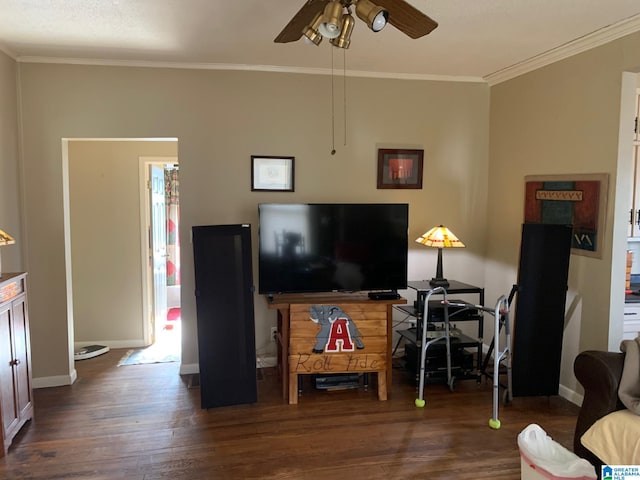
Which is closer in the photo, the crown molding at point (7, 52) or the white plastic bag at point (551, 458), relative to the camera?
the white plastic bag at point (551, 458)

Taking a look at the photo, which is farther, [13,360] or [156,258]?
[156,258]

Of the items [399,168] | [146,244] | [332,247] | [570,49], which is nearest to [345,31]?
[332,247]

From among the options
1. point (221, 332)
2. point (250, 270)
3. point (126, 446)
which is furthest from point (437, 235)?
point (126, 446)

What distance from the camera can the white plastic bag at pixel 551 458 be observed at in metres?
2.19

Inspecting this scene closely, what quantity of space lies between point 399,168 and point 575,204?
1401 mm

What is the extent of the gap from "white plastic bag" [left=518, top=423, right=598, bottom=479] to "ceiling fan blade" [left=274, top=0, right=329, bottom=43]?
87.4 inches

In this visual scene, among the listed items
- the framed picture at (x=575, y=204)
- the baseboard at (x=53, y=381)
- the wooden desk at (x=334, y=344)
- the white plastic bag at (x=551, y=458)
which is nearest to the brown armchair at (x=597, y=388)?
the white plastic bag at (x=551, y=458)

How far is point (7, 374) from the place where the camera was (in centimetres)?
283

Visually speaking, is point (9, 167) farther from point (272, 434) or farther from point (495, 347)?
point (495, 347)

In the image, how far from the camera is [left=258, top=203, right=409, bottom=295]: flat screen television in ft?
11.7

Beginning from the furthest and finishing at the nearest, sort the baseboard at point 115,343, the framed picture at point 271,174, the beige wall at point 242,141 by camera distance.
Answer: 1. the baseboard at point 115,343
2. the framed picture at point 271,174
3. the beige wall at point 242,141

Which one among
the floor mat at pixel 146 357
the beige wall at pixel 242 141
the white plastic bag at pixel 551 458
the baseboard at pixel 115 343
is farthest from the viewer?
the baseboard at pixel 115 343

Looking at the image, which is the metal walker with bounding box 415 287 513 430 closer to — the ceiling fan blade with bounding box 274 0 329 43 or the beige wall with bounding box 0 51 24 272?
the ceiling fan blade with bounding box 274 0 329 43

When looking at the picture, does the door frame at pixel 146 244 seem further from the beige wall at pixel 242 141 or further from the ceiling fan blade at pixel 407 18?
the ceiling fan blade at pixel 407 18
